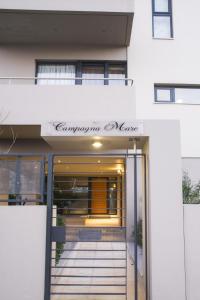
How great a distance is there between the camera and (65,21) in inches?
424

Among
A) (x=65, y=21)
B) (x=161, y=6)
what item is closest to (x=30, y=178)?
(x=65, y=21)

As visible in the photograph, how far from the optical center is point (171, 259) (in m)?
5.72

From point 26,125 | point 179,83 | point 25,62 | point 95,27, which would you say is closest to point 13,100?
point 26,125

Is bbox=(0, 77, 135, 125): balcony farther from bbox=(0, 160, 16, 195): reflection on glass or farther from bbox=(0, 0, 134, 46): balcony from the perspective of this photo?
bbox=(0, 160, 16, 195): reflection on glass

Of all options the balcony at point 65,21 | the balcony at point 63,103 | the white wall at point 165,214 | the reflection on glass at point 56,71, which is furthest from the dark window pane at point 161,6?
the white wall at point 165,214

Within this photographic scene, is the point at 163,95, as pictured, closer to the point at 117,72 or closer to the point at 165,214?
the point at 117,72

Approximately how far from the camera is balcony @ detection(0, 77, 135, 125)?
31.9 feet

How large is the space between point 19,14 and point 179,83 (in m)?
6.31

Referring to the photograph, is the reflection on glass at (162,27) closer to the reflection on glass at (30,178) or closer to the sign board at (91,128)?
the sign board at (91,128)

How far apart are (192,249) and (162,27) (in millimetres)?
9927

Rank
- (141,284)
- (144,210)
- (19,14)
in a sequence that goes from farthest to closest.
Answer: (19,14) → (141,284) → (144,210)

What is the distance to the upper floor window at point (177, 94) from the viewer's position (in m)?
12.2

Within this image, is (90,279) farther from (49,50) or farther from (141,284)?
(49,50)

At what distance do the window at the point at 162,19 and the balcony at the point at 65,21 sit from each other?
1725 mm
